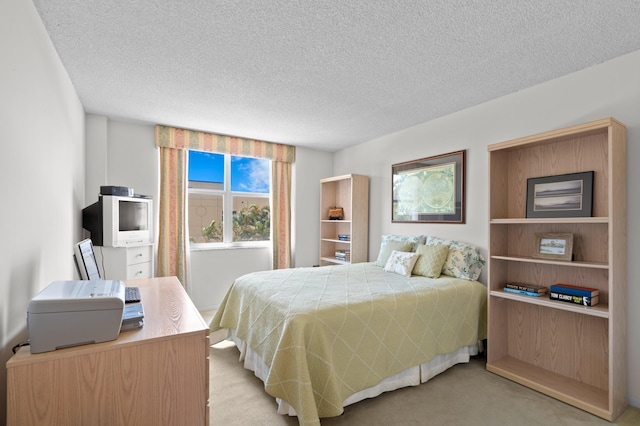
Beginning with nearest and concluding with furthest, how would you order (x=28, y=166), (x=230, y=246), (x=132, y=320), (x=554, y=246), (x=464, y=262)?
(x=132, y=320) < (x=28, y=166) < (x=554, y=246) < (x=464, y=262) < (x=230, y=246)

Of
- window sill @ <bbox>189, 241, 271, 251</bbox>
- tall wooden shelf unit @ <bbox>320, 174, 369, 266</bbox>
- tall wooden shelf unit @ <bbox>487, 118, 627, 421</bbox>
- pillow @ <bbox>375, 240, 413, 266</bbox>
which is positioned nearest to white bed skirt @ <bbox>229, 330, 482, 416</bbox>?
tall wooden shelf unit @ <bbox>487, 118, 627, 421</bbox>

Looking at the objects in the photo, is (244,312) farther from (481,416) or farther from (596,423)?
(596,423)

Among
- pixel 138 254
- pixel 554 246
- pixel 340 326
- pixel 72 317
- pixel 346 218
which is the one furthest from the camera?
pixel 346 218

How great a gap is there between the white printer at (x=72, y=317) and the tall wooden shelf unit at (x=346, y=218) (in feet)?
10.8

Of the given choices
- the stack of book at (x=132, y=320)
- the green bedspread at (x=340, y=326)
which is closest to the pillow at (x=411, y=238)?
the green bedspread at (x=340, y=326)

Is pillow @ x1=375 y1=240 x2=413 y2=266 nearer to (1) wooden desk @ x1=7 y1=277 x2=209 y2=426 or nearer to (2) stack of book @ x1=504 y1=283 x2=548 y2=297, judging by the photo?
(2) stack of book @ x1=504 y1=283 x2=548 y2=297

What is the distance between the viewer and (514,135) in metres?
2.77

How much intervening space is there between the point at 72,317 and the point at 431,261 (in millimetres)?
2765

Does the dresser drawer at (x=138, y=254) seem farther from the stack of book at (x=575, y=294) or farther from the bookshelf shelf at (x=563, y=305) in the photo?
the stack of book at (x=575, y=294)

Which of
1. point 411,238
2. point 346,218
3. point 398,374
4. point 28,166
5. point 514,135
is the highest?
point 514,135

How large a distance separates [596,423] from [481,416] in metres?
0.68

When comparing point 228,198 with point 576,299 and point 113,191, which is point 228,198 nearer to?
point 113,191

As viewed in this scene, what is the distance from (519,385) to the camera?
2.32 meters

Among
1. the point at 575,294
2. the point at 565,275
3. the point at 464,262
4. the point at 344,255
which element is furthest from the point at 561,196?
the point at 344,255
